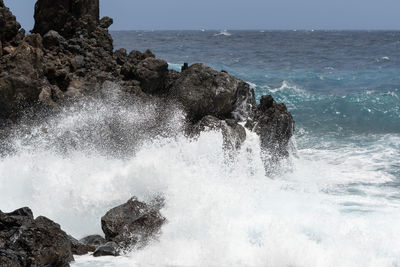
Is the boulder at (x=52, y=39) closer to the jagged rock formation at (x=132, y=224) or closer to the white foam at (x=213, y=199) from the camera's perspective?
the white foam at (x=213, y=199)

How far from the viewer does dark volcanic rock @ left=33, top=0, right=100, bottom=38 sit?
12344 millimetres

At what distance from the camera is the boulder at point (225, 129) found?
9.77 meters

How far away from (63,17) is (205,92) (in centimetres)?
426

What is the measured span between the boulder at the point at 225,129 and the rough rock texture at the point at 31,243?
14.6 ft

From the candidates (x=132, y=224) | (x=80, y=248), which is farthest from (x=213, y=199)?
(x=80, y=248)

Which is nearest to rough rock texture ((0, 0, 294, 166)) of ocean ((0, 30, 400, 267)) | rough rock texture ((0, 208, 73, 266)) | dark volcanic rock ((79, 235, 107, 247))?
ocean ((0, 30, 400, 267))

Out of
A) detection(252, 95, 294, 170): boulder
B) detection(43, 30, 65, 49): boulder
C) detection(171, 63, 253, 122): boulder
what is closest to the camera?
detection(171, 63, 253, 122): boulder

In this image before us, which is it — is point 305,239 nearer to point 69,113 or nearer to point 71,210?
point 71,210

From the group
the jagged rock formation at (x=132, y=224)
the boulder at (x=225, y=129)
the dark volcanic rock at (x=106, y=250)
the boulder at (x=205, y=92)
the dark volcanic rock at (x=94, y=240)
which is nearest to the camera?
the dark volcanic rock at (x=106, y=250)

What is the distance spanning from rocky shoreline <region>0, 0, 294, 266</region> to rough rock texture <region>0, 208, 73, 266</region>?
144 cm

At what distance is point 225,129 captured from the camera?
9914 millimetres

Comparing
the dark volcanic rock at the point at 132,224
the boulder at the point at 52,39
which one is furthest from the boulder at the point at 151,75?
the dark volcanic rock at the point at 132,224

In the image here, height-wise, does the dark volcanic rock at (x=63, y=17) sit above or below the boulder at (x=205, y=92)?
above

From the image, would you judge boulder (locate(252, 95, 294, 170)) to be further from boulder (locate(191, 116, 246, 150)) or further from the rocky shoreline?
boulder (locate(191, 116, 246, 150))
